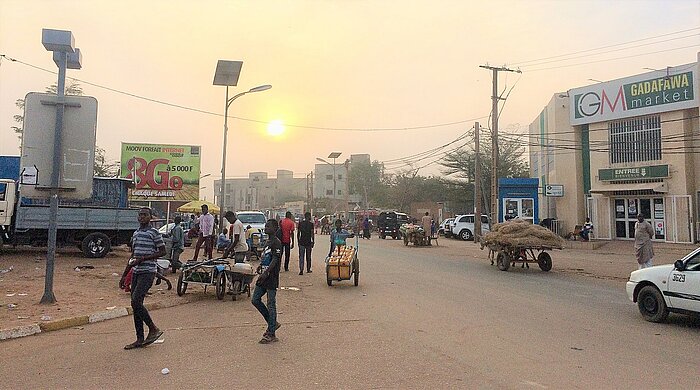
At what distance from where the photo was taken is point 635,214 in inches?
1139

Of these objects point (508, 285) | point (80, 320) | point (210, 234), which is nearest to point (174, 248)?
point (210, 234)

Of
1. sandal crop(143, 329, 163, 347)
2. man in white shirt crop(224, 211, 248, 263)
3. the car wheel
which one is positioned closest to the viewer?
sandal crop(143, 329, 163, 347)

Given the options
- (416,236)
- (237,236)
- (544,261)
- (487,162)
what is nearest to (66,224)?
(237,236)

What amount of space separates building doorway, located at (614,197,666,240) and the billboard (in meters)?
25.2

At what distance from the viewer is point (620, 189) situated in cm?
2848

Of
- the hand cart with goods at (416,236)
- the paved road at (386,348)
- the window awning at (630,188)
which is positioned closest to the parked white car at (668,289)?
the paved road at (386,348)

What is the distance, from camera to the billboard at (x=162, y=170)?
32.3m

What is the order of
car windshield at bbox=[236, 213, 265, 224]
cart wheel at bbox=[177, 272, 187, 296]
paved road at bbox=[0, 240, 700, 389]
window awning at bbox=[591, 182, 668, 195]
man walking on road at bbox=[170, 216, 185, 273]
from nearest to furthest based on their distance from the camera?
paved road at bbox=[0, 240, 700, 389] < cart wheel at bbox=[177, 272, 187, 296] < man walking on road at bbox=[170, 216, 185, 273] < car windshield at bbox=[236, 213, 265, 224] < window awning at bbox=[591, 182, 668, 195]

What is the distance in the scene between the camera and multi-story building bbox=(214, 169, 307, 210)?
114 metres

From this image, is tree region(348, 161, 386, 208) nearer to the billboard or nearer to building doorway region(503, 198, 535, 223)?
building doorway region(503, 198, 535, 223)

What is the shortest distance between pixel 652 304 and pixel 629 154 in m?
23.2

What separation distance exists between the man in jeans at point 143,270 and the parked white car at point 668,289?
786cm

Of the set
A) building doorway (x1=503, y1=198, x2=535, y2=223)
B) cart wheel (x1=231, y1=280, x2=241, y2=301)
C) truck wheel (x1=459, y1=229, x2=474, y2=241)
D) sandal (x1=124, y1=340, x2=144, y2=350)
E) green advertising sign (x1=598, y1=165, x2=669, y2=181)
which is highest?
green advertising sign (x1=598, y1=165, x2=669, y2=181)

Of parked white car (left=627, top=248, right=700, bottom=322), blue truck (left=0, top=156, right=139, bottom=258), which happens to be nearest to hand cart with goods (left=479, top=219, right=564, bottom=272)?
parked white car (left=627, top=248, right=700, bottom=322)
